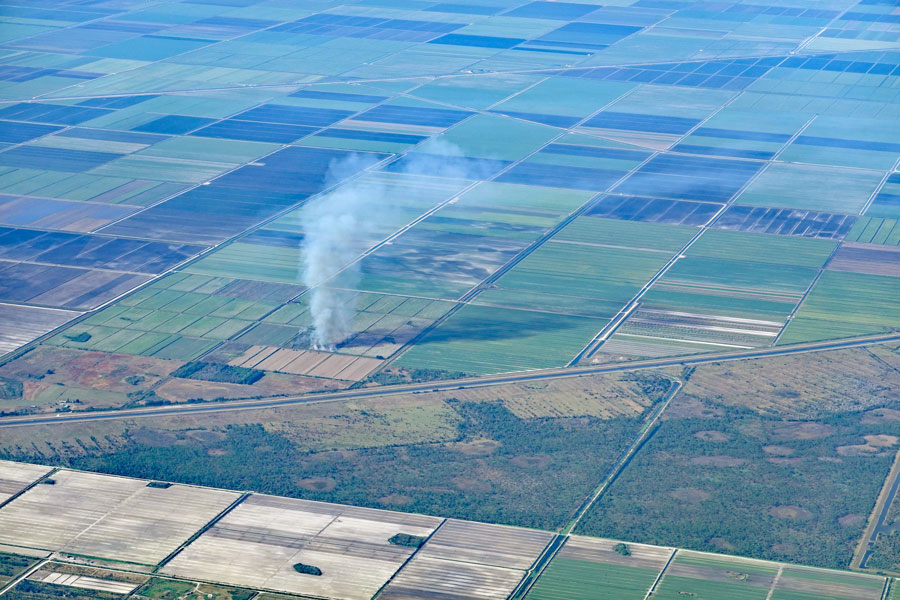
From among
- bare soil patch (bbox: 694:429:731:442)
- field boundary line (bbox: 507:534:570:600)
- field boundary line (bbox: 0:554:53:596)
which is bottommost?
bare soil patch (bbox: 694:429:731:442)

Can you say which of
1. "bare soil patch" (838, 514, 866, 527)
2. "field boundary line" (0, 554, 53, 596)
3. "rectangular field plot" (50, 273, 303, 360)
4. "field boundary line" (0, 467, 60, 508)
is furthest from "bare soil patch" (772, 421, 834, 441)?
"field boundary line" (0, 467, 60, 508)

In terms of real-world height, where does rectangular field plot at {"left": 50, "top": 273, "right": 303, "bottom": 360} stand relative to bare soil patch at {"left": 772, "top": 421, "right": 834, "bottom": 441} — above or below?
above

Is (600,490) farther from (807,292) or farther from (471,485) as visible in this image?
(807,292)

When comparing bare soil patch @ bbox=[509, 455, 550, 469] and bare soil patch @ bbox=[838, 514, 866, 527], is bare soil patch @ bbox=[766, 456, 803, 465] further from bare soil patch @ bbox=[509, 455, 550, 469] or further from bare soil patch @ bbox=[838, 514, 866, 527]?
bare soil patch @ bbox=[509, 455, 550, 469]

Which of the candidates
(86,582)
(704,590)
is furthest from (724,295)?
(86,582)

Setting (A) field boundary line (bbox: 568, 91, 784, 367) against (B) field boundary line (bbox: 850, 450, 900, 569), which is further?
(A) field boundary line (bbox: 568, 91, 784, 367)

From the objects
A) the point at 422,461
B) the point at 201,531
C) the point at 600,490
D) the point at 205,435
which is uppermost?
the point at 205,435

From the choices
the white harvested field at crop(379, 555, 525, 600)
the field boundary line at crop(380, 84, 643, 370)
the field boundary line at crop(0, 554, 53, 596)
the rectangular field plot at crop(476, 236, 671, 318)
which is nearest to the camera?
the white harvested field at crop(379, 555, 525, 600)
